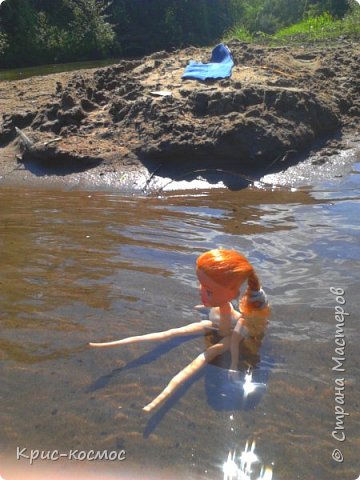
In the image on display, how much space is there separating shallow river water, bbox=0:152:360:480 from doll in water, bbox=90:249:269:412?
7 centimetres

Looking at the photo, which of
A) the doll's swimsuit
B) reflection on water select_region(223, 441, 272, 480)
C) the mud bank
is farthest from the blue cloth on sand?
reflection on water select_region(223, 441, 272, 480)

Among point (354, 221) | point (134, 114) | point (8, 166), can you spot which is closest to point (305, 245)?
point (354, 221)

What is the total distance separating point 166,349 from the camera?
11.5ft

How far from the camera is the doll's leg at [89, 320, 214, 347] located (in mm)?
3496

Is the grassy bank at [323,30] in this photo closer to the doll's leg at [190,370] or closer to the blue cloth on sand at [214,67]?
the blue cloth on sand at [214,67]

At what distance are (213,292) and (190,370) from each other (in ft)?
1.45

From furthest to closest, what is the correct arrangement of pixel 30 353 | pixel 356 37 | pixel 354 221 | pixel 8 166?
pixel 356 37, pixel 8 166, pixel 354 221, pixel 30 353

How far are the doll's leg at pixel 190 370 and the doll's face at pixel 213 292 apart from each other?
0.25 meters

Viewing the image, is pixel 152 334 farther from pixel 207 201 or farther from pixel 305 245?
pixel 207 201

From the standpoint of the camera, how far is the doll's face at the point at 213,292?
3260mm

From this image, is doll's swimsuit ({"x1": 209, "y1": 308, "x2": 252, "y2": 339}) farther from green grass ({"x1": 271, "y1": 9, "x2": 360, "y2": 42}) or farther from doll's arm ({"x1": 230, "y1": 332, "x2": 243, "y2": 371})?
green grass ({"x1": 271, "y1": 9, "x2": 360, "y2": 42})

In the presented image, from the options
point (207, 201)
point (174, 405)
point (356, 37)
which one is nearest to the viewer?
point (174, 405)

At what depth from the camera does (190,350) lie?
3.50m

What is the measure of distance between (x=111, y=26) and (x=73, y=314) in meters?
22.9
